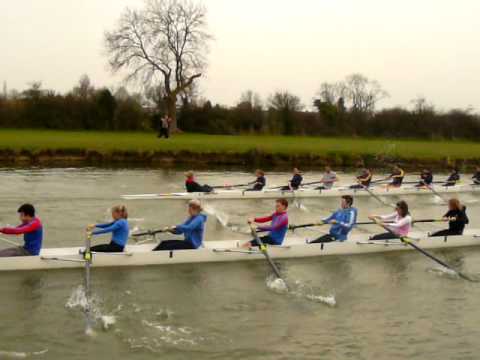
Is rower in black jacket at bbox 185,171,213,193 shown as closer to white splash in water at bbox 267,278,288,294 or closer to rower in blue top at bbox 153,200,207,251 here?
rower in blue top at bbox 153,200,207,251

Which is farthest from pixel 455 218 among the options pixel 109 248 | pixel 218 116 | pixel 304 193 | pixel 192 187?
pixel 218 116

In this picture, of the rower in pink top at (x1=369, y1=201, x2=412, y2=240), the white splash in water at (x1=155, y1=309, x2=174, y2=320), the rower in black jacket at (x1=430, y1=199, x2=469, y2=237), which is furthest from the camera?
the rower in black jacket at (x1=430, y1=199, x2=469, y2=237)

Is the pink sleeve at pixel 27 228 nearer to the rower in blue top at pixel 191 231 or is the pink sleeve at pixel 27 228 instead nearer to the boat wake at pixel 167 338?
the rower in blue top at pixel 191 231

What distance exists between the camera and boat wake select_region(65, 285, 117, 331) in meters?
9.17

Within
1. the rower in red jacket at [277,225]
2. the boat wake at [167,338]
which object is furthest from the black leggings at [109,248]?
the rower in red jacket at [277,225]

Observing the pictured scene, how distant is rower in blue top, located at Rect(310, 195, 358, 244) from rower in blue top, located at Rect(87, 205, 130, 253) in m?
4.99

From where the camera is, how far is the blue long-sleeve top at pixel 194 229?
12.1 m

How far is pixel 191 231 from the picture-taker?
12406mm

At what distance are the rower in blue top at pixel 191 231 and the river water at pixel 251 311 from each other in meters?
0.55

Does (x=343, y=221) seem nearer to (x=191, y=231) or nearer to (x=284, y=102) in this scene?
(x=191, y=231)

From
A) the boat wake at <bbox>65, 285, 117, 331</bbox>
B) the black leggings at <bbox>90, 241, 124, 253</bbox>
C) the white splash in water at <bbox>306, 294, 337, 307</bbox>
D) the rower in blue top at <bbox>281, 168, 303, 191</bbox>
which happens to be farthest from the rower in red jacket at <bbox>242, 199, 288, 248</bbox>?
the rower in blue top at <bbox>281, 168, 303, 191</bbox>

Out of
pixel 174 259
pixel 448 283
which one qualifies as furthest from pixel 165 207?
pixel 448 283

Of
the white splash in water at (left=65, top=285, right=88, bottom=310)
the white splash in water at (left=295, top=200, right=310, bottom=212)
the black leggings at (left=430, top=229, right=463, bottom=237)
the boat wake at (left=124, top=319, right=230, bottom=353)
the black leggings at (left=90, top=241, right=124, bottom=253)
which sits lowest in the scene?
the boat wake at (left=124, top=319, right=230, bottom=353)

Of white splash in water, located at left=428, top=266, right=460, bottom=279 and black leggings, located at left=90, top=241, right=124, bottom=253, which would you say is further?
white splash in water, located at left=428, top=266, right=460, bottom=279
